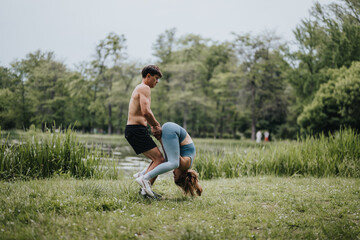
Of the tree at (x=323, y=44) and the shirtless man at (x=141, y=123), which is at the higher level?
the tree at (x=323, y=44)

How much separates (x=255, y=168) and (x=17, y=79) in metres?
11.4

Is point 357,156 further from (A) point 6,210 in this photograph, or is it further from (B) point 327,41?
(B) point 327,41

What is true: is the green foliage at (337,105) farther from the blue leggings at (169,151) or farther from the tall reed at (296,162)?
the blue leggings at (169,151)

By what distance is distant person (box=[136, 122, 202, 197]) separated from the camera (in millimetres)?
4344

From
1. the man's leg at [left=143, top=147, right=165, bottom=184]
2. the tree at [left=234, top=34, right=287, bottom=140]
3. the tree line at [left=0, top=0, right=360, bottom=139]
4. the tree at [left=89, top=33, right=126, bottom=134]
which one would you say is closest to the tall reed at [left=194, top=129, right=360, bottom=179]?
the man's leg at [left=143, top=147, right=165, bottom=184]

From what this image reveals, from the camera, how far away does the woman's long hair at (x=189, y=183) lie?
4.67 m

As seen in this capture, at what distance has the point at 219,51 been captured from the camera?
4391 centimetres

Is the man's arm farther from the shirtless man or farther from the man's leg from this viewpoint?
the man's leg

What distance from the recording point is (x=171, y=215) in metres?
3.67

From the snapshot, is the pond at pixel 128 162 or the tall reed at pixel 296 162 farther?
the pond at pixel 128 162

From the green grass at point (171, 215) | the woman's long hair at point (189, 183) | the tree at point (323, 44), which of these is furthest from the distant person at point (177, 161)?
the tree at point (323, 44)

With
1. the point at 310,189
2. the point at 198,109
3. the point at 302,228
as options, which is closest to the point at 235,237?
the point at 302,228

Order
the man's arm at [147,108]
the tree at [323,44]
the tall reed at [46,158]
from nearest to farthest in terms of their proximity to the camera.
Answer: the man's arm at [147,108], the tall reed at [46,158], the tree at [323,44]

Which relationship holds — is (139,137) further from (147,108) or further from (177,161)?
(177,161)
